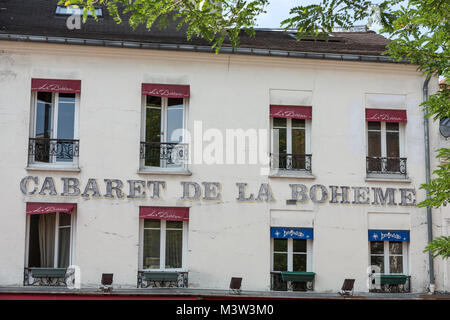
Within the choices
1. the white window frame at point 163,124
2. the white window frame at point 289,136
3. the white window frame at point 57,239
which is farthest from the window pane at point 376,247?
the white window frame at point 57,239

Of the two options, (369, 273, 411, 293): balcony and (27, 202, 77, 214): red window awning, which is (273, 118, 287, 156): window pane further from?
(27, 202, 77, 214): red window awning

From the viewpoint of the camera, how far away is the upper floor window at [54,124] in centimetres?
1571

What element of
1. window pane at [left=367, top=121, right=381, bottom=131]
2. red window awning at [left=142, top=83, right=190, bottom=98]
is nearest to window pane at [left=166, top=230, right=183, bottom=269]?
red window awning at [left=142, top=83, right=190, bottom=98]

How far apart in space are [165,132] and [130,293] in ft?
13.0

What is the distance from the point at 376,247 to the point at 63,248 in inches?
300

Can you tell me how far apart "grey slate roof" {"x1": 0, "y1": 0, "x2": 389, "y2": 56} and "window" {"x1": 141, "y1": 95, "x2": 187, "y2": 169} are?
Answer: 1535 millimetres

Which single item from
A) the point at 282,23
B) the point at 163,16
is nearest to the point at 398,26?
the point at 282,23

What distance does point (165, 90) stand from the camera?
16047 mm

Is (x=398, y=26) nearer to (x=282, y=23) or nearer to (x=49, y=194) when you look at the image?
(x=282, y=23)

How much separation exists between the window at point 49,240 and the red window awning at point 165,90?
138 inches

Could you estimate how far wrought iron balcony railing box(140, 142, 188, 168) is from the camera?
16062 mm

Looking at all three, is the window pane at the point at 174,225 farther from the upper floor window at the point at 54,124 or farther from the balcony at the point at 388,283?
the balcony at the point at 388,283

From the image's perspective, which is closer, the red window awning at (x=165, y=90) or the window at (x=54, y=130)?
the window at (x=54, y=130)

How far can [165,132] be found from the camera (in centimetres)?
1617
